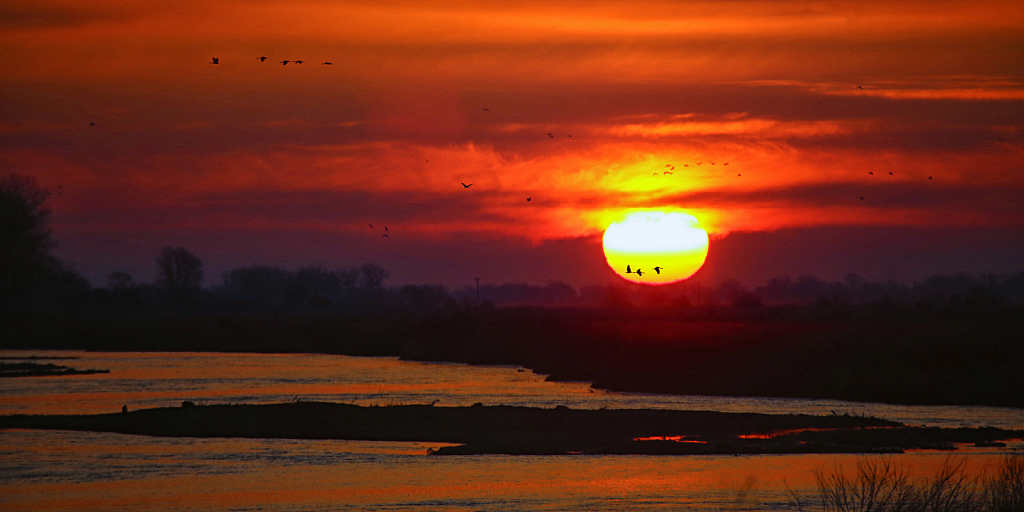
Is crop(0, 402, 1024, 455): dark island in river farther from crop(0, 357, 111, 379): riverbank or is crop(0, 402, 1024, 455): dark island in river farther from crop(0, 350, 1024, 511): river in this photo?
crop(0, 357, 111, 379): riverbank

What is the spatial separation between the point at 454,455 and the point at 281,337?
11937cm

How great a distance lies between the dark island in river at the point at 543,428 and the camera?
45.2 meters

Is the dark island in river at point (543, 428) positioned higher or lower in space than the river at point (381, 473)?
higher

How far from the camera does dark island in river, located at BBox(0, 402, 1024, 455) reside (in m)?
45.2

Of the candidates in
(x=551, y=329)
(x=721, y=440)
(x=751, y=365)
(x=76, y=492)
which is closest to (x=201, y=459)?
(x=76, y=492)

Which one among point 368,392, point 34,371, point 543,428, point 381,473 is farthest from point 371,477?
point 34,371

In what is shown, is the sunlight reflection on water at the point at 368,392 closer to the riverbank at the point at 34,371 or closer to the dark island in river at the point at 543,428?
the riverbank at the point at 34,371

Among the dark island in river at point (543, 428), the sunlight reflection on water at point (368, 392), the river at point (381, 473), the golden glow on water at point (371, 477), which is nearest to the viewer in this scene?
the golden glow on water at point (371, 477)

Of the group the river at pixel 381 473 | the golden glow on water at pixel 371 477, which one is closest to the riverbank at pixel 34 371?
the river at pixel 381 473

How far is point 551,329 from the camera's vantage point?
124375 millimetres

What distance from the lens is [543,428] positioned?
166 ft

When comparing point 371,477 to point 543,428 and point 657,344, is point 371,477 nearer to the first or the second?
point 543,428

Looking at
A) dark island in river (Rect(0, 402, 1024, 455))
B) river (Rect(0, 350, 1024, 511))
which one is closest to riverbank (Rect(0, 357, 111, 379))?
river (Rect(0, 350, 1024, 511))

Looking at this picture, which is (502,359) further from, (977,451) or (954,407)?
(977,451)
